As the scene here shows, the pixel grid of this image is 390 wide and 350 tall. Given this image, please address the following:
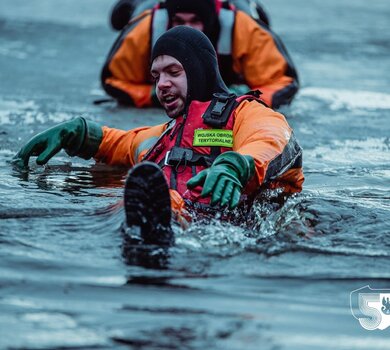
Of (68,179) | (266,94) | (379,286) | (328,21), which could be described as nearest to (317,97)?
(266,94)

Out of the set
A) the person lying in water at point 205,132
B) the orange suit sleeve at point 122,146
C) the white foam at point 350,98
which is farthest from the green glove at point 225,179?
the white foam at point 350,98

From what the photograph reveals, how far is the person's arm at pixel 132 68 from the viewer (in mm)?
9320

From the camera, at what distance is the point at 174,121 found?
19.0ft

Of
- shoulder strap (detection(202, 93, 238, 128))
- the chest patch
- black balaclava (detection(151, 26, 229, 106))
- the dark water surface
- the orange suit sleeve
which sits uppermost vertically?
black balaclava (detection(151, 26, 229, 106))

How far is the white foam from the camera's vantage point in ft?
32.8

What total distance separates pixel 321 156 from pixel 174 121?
203 centimetres

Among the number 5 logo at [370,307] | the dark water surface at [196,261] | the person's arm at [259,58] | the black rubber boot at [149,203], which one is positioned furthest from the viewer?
the person's arm at [259,58]

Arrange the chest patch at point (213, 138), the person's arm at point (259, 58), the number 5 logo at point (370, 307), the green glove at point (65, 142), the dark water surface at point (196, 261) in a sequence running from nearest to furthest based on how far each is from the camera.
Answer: the dark water surface at point (196, 261), the number 5 logo at point (370, 307), the chest patch at point (213, 138), the green glove at point (65, 142), the person's arm at point (259, 58)

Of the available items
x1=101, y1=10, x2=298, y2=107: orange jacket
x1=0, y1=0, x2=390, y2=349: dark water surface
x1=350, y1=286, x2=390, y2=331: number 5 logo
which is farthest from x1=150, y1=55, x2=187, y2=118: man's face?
x1=101, y1=10, x2=298, y2=107: orange jacket

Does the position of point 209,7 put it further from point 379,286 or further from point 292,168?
point 379,286

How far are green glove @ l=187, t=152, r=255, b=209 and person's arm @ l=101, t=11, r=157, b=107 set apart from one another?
4450 millimetres

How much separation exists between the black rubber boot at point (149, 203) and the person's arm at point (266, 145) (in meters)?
0.64

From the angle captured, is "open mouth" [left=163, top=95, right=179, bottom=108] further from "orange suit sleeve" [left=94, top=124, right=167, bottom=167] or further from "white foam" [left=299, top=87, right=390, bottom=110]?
"white foam" [left=299, top=87, right=390, bottom=110]

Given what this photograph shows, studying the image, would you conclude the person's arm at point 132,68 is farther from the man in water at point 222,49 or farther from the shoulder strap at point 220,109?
the shoulder strap at point 220,109
